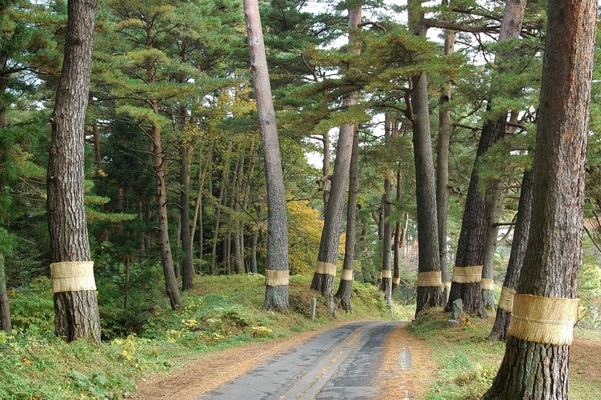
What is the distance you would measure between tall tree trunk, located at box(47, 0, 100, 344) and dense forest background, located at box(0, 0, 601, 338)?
2488 mm

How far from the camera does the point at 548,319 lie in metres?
5.18

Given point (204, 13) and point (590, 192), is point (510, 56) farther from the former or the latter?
point (204, 13)

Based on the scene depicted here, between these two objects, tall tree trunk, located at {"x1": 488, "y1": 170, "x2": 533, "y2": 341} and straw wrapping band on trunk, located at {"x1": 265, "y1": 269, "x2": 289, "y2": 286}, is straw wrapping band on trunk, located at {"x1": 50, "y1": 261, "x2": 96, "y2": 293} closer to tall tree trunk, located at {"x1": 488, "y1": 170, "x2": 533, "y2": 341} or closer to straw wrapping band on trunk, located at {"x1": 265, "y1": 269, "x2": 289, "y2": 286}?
straw wrapping band on trunk, located at {"x1": 265, "y1": 269, "x2": 289, "y2": 286}

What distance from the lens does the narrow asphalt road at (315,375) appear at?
22.0 ft

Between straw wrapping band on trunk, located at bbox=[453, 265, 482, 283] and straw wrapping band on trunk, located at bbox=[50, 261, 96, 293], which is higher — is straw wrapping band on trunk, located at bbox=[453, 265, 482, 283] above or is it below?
below

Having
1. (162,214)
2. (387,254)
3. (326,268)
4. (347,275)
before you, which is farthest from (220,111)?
(387,254)

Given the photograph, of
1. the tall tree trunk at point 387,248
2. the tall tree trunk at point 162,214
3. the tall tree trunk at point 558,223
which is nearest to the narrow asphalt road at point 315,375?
the tall tree trunk at point 558,223

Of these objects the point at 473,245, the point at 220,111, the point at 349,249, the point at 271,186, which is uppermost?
the point at 220,111

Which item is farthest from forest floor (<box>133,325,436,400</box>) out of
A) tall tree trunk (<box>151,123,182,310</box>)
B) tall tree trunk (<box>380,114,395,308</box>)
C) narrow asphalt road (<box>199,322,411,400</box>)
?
tall tree trunk (<box>380,114,395,308</box>)

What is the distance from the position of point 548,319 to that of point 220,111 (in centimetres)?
1526

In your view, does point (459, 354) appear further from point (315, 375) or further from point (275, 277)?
point (275, 277)

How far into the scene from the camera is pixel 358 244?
115 feet

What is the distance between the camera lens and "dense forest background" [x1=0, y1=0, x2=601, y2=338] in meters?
10.6

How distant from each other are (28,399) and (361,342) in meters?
8.21
